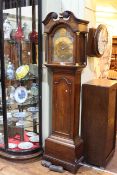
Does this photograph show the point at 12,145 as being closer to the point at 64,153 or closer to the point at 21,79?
the point at 64,153

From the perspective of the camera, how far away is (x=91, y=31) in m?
2.68

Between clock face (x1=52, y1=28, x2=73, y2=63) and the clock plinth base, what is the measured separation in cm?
94

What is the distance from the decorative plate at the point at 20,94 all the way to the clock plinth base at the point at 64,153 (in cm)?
59

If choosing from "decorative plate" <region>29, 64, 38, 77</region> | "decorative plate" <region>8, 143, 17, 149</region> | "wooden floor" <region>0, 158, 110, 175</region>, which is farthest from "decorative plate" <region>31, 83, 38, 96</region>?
"wooden floor" <region>0, 158, 110, 175</region>

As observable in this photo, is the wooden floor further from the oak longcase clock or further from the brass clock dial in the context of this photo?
the brass clock dial

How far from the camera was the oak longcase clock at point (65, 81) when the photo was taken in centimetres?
240

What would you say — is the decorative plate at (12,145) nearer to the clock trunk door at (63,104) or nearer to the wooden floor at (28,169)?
the wooden floor at (28,169)

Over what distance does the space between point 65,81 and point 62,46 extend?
0.38m

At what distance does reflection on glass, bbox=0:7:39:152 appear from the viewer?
281cm

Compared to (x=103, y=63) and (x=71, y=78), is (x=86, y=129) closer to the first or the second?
(x=71, y=78)

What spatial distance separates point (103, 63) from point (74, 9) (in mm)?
1132

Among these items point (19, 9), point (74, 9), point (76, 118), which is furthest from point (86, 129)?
point (19, 9)

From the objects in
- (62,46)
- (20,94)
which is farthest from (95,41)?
(20,94)

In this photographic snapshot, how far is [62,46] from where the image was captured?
8.17ft
